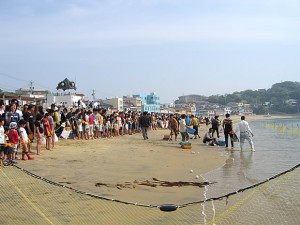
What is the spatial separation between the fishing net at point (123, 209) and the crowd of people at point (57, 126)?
2.62 m

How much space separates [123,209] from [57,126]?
9.98m

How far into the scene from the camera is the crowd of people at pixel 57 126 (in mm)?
8336

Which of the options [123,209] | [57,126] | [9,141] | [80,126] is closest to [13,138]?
[9,141]

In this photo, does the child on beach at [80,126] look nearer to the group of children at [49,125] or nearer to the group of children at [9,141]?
the group of children at [49,125]

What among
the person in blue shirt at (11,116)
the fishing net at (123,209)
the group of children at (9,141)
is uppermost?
the person in blue shirt at (11,116)

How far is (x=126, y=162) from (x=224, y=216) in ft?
16.8

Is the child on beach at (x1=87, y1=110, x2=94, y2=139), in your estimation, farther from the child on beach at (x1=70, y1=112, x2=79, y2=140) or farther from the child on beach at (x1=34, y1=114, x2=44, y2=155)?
the child on beach at (x1=34, y1=114, x2=44, y2=155)

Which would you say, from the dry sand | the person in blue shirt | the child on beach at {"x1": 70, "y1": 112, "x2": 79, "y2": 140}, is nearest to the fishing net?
the dry sand

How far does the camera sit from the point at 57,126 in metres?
14.0

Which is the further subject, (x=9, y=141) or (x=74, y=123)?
(x=74, y=123)

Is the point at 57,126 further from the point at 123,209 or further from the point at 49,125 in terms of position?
the point at 123,209

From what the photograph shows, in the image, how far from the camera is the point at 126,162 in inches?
372

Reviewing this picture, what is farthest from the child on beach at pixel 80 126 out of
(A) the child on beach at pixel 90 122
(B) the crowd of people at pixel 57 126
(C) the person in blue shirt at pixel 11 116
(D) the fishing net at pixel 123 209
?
(D) the fishing net at pixel 123 209

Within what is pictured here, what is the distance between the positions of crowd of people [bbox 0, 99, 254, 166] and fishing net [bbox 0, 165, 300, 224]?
103 inches
